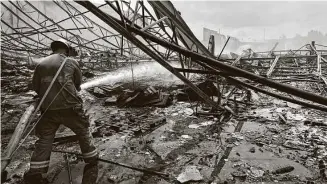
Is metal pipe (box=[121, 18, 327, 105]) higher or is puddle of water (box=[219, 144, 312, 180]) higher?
metal pipe (box=[121, 18, 327, 105])

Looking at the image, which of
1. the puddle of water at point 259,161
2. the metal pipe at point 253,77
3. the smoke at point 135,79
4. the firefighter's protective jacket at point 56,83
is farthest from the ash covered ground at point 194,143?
the smoke at point 135,79

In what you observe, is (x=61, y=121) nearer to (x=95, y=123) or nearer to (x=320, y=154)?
(x=95, y=123)

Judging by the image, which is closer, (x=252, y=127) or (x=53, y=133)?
(x=53, y=133)

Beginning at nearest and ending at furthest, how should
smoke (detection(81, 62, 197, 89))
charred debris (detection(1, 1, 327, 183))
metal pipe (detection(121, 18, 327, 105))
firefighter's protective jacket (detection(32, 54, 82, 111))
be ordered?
metal pipe (detection(121, 18, 327, 105)), charred debris (detection(1, 1, 327, 183)), firefighter's protective jacket (detection(32, 54, 82, 111)), smoke (detection(81, 62, 197, 89))

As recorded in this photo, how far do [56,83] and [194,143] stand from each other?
2.61m

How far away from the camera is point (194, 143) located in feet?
14.0

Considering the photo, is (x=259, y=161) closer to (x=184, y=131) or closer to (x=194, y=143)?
(x=194, y=143)

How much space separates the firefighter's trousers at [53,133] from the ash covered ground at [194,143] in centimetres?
28

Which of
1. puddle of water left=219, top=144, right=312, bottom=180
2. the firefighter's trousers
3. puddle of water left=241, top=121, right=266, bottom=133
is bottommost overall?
puddle of water left=219, top=144, right=312, bottom=180

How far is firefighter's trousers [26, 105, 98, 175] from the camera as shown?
3.02 m

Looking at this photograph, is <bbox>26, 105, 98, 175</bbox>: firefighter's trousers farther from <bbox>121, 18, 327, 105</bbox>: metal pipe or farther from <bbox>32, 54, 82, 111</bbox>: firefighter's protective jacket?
<bbox>121, 18, 327, 105</bbox>: metal pipe

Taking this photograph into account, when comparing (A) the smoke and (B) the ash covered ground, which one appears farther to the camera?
(A) the smoke

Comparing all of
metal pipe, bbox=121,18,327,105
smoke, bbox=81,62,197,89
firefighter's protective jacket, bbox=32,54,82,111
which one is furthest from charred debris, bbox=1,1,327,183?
smoke, bbox=81,62,197,89

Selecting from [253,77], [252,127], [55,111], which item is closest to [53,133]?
[55,111]
